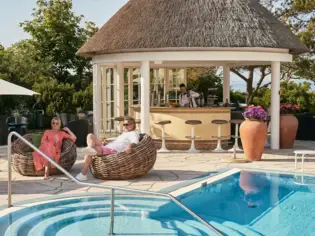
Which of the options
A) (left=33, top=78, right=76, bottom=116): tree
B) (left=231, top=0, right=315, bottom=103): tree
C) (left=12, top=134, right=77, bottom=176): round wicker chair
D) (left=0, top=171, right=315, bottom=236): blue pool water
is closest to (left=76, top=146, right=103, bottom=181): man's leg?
(left=12, top=134, right=77, bottom=176): round wicker chair

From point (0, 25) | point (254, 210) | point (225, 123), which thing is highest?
point (0, 25)

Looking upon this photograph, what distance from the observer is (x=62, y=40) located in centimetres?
2647

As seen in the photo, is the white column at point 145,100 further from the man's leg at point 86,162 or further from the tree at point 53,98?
the tree at point 53,98

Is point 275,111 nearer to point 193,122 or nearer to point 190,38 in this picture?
point 193,122

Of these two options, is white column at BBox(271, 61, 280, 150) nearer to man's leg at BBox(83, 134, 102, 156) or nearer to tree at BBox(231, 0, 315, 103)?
man's leg at BBox(83, 134, 102, 156)

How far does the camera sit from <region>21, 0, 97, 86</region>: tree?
2650 cm

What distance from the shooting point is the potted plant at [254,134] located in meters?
11.5

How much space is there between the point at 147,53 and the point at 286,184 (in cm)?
537

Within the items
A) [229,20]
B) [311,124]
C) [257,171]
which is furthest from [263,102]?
[257,171]

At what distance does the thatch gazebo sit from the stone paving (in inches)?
68.2

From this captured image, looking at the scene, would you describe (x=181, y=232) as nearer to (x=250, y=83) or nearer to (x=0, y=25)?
(x=250, y=83)

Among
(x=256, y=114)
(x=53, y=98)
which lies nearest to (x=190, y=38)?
(x=256, y=114)

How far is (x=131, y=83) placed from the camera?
16.9 meters

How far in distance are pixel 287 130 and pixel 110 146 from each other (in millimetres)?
6230
